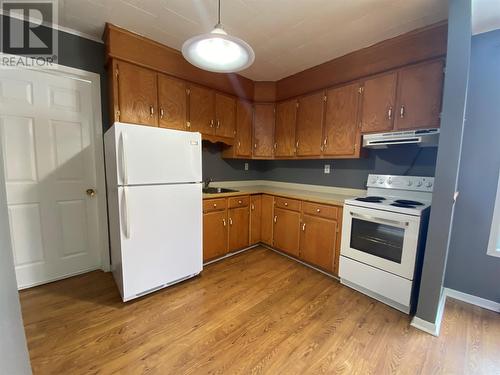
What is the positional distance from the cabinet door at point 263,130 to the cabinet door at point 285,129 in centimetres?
8

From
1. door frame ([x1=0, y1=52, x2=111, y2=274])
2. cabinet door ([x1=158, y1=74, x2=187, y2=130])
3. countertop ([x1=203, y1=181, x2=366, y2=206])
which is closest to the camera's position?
door frame ([x1=0, y1=52, x2=111, y2=274])

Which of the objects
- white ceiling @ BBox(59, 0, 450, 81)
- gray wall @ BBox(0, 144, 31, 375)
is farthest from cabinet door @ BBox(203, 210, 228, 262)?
white ceiling @ BBox(59, 0, 450, 81)

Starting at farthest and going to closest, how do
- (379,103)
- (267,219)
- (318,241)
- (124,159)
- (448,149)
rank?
(267,219) → (318,241) → (379,103) → (124,159) → (448,149)

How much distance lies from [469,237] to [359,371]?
5.59ft

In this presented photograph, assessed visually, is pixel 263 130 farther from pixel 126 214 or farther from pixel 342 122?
pixel 126 214

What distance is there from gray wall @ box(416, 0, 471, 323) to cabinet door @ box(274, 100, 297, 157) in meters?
1.75

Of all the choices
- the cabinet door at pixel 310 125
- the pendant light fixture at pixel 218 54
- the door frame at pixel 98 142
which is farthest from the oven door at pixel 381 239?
the door frame at pixel 98 142

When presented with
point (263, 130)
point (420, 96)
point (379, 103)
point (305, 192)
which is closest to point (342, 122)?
point (379, 103)

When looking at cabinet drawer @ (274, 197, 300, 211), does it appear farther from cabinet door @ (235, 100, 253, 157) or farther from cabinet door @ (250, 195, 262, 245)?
cabinet door @ (235, 100, 253, 157)

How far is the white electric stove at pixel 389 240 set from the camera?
6.05 ft

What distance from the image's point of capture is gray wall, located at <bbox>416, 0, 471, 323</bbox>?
1.49 metres

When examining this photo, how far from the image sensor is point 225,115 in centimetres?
302

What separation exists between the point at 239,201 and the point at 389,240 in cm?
174

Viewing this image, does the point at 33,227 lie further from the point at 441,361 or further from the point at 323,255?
the point at 441,361
